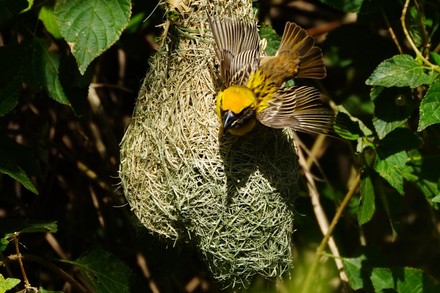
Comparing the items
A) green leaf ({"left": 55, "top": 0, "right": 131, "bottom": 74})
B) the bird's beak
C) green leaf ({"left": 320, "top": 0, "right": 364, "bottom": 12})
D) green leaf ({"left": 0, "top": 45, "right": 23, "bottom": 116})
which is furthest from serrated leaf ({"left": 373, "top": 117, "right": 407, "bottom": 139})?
green leaf ({"left": 0, "top": 45, "right": 23, "bottom": 116})

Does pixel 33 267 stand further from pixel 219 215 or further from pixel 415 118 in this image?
pixel 415 118

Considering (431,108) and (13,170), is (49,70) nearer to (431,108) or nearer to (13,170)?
(13,170)

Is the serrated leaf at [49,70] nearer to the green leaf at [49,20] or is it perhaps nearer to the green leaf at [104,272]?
the green leaf at [49,20]

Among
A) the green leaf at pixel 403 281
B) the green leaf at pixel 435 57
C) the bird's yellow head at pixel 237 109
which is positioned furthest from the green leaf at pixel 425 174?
the bird's yellow head at pixel 237 109

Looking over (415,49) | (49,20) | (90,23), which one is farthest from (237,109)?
(49,20)

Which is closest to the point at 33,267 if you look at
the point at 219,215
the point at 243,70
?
the point at 219,215

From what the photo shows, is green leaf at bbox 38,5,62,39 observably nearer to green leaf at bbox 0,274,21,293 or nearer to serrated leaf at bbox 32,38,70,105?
serrated leaf at bbox 32,38,70,105
